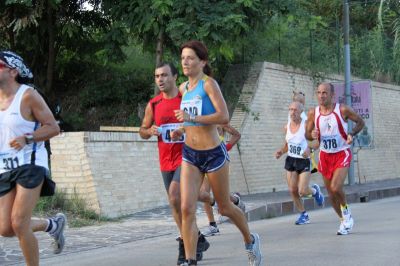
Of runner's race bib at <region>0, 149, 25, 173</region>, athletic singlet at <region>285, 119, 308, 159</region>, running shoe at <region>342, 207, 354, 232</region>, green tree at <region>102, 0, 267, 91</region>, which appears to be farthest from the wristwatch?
green tree at <region>102, 0, 267, 91</region>

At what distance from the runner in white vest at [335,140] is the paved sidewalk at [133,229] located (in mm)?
2271

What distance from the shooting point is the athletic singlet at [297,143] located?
11023mm

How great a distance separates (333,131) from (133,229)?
3.40m

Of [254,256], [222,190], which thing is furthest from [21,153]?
[254,256]

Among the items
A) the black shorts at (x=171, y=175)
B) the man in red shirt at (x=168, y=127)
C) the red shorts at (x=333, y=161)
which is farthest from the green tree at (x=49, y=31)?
the black shorts at (x=171, y=175)

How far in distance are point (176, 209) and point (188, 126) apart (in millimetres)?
1164

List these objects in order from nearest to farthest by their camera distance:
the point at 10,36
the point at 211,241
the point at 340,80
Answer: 1. the point at 211,241
2. the point at 10,36
3. the point at 340,80

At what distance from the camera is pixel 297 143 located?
36.3 ft

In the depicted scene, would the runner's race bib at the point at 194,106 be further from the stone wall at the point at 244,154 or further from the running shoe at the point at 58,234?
the stone wall at the point at 244,154

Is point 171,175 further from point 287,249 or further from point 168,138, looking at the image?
point 287,249

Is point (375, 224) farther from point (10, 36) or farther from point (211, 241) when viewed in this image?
point (10, 36)

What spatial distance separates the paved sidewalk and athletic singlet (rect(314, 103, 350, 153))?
2.45 m

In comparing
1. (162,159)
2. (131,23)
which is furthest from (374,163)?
(162,159)

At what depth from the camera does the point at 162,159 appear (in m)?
7.49
